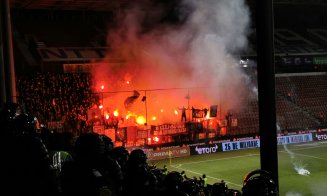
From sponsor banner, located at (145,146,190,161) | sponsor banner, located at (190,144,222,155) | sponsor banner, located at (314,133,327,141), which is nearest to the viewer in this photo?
sponsor banner, located at (145,146,190,161)

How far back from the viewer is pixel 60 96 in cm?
2095

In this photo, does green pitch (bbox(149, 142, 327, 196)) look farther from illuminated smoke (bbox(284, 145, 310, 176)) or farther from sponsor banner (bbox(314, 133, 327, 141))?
sponsor banner (bbox(314, 133, 327, 141))

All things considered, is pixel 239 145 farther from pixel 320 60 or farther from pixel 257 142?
pixel 320 60

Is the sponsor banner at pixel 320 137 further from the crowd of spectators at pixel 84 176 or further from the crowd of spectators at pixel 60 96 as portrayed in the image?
the crowd of spectators at pixel 84 176

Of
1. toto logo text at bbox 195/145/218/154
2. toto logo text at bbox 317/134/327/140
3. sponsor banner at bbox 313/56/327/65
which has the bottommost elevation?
toto logo text at bbox 195/145/218/154

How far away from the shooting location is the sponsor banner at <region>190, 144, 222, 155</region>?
63.9ft

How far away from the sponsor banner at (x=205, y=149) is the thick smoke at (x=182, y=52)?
420 cm

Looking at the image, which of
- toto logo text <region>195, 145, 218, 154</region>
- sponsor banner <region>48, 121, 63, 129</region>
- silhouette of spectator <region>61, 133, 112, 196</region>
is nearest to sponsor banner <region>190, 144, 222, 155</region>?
toto logo text <region>195, 145, 218, 154</region>

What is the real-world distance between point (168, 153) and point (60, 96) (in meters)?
5.89

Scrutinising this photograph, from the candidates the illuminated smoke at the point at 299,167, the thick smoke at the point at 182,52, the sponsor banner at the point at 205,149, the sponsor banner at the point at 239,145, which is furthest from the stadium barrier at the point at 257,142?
the thick smoke at the point at 182,52

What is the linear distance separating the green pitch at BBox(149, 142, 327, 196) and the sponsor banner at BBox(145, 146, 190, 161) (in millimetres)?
197

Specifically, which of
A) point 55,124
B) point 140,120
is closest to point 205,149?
point 140,120

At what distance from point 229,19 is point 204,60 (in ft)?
8.29

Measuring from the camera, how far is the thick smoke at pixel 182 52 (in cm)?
2411
